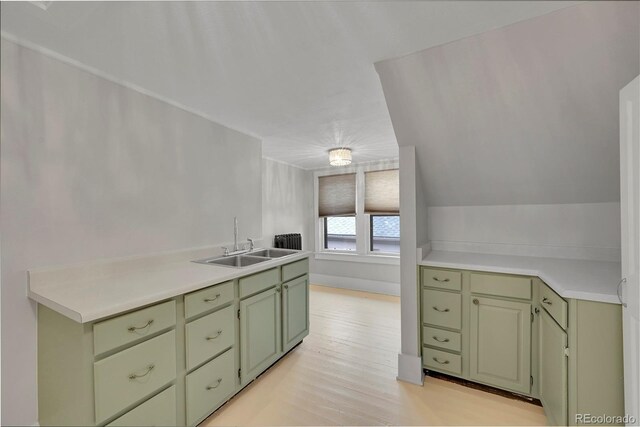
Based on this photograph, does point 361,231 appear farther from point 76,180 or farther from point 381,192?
point 76,180

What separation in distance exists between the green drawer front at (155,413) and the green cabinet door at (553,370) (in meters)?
2.14

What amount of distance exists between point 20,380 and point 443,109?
303 centimetres

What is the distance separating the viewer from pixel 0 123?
139 centimetres

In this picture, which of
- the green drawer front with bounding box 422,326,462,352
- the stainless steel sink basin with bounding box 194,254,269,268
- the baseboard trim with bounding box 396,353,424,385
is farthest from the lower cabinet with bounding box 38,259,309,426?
the green drawer front with bounding box 422,326,462,352

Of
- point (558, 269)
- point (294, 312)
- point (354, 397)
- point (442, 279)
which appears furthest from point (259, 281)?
point (558, 269)

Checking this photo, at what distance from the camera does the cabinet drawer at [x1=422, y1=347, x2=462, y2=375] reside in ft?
6.90

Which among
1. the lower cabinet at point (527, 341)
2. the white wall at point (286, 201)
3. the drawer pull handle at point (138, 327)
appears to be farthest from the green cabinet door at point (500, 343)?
the white wall at point (286, 201)

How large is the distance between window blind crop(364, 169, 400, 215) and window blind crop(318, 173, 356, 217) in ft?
0.85

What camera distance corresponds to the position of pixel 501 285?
1.97m

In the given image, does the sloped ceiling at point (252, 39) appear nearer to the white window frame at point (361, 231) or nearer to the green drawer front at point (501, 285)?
the green drawer front at point (501, 285)

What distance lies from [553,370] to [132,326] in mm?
2352

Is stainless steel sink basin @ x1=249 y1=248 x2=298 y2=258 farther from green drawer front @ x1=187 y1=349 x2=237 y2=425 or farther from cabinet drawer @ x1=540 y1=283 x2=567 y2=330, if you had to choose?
cabinet drawer @ x1=540 y1=283 x2=567 y2=330

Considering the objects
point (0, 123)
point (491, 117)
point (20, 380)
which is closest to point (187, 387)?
point (20, 380)

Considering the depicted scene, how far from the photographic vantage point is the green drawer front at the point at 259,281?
1.99m
